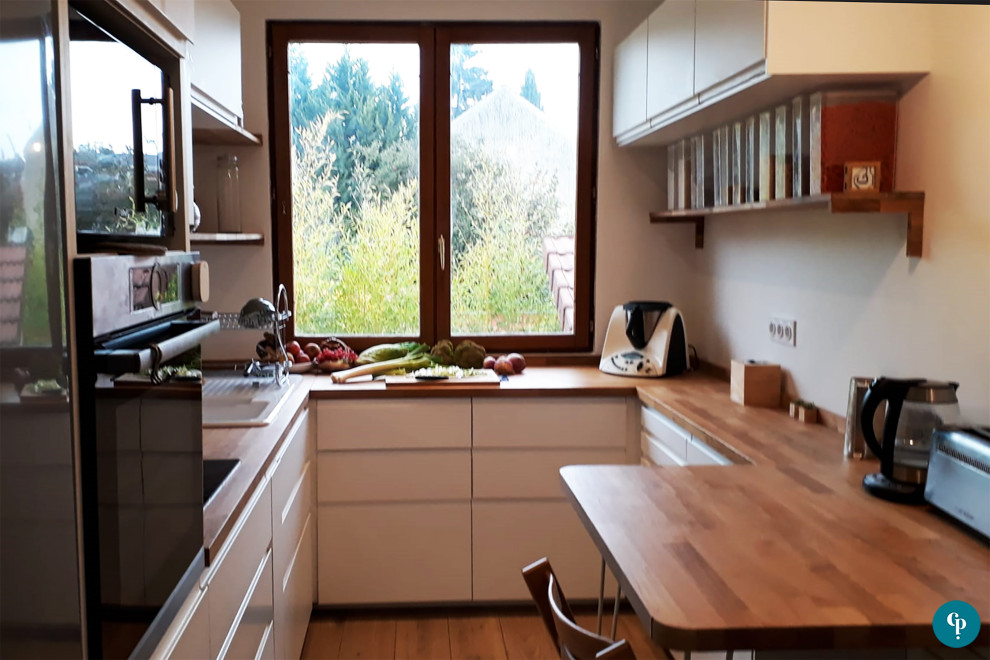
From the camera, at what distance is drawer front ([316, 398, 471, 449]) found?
10.3ft

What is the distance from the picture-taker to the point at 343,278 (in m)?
3.73

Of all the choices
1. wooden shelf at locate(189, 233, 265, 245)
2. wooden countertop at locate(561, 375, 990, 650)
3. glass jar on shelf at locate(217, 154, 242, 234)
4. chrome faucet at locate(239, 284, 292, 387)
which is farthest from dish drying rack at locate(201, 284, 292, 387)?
wooden countertop at locate(561, 375, 990, 650)

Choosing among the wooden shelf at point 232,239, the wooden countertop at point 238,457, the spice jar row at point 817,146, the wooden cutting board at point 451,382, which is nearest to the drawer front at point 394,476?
the wooden cutting board at point 451,382

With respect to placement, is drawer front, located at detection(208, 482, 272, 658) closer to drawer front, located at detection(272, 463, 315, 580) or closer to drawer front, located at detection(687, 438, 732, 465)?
drawer front, located at detection(272, 463, 315, 580)

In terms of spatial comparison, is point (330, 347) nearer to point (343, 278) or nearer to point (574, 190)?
point (343, 278)

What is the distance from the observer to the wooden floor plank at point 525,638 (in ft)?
9.72

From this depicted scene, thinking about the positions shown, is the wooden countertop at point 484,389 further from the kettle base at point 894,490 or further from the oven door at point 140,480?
the oven door at point 140,480

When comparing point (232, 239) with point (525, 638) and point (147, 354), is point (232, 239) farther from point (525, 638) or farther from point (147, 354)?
point (147, 354)

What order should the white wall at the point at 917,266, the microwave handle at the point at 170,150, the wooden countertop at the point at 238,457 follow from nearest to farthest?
the microwave handle at the point at 170,150, the wooden countertop at the point at 238,457, the white wall at the point at 917,266

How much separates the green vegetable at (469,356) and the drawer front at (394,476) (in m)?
0.44

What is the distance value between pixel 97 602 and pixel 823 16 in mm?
1985

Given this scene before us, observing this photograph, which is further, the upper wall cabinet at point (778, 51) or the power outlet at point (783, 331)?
the power outlet at point (783, 331)

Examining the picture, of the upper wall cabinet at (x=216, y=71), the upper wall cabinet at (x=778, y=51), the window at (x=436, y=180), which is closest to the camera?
the upper wall cabinet at (x=778, y=51)

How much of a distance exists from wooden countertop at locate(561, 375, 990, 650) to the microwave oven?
0.92m
